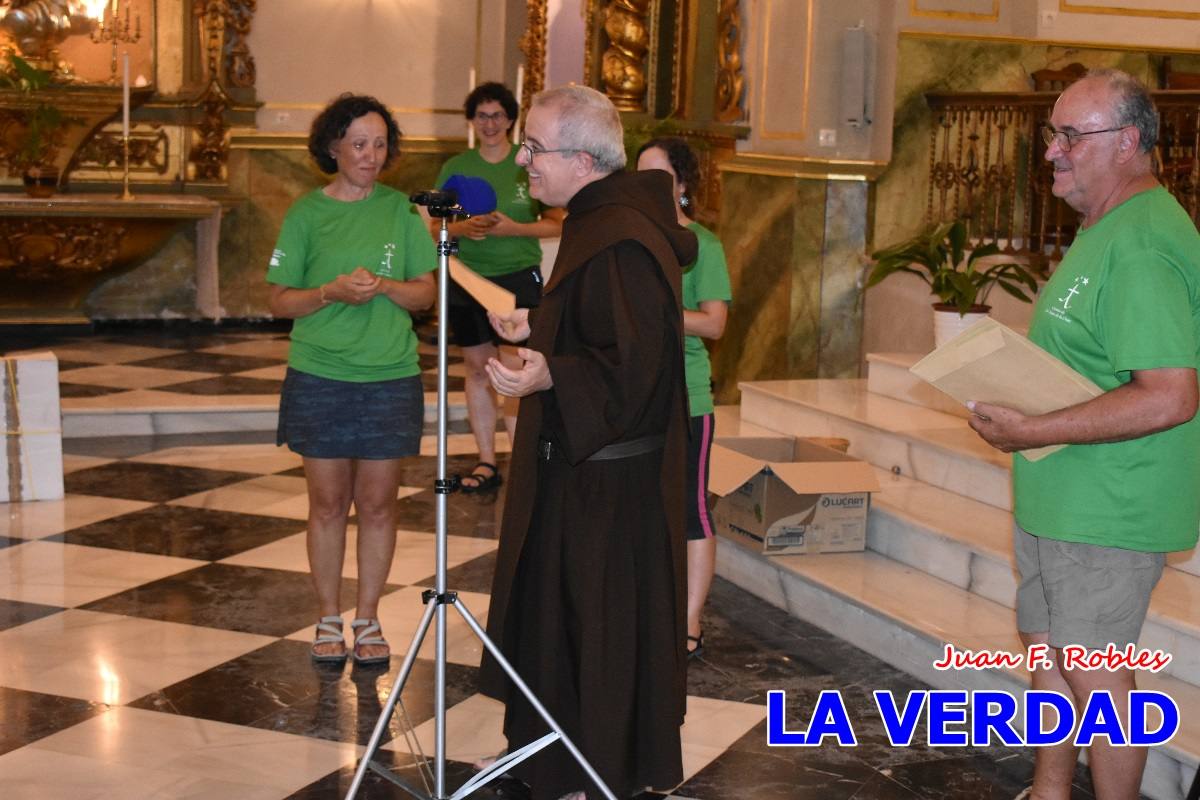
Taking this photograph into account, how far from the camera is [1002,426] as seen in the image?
2662 millimetres

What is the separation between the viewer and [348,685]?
157 inches

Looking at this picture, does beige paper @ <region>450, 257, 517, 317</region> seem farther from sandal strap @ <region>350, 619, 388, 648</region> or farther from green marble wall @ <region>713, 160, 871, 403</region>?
green marble wall @ <region>713, 160, 871, 403</region>

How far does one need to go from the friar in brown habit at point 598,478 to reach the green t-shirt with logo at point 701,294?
0.85 metres

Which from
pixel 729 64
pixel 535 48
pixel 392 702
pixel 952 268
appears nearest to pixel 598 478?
pixel 392 702

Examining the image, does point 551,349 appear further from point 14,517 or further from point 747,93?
point 747,93

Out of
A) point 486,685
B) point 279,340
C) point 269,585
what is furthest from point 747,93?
point 486,685

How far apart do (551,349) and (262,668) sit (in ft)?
5.39

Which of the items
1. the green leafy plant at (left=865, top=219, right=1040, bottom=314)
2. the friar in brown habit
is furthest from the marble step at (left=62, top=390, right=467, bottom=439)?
the friar in brown habit

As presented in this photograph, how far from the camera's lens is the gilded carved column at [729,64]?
8.05m

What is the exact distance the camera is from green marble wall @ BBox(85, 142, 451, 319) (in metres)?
9.85

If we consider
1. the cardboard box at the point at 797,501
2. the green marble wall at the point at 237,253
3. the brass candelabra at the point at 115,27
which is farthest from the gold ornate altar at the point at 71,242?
the cardboard box at the point at 797,501

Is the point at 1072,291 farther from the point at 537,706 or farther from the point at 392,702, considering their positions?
the point at 392,702

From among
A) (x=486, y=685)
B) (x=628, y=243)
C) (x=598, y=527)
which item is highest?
(x=628, y=243)

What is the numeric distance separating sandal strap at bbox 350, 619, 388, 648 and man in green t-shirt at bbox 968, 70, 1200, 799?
198 cm
